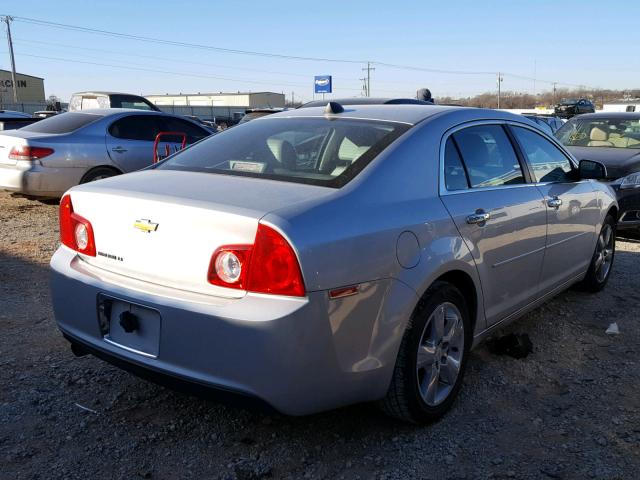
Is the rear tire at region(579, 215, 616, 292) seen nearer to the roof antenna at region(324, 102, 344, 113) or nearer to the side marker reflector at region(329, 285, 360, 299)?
the roof antenna at region(324, 102, 344, 113)

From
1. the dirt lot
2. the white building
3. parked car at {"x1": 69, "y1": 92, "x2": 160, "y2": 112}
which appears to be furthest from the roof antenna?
the white building

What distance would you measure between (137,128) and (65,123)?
0.98 meters

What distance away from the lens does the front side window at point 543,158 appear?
402cm

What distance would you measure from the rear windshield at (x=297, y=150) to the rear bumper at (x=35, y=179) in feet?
16.5

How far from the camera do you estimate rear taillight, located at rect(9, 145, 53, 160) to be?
7758 millimetres

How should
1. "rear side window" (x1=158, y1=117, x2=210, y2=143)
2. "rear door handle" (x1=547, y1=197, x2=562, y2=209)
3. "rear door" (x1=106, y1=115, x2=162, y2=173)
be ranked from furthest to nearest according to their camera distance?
1. "rear side window" (x1=158, y1=117, x2=210, y2=143)
2. "rear door" (x1=106, y1=115, x2=162, y2=173)
3. "rear door handle" (x1=547, y1=197, x2=562, y2=209)

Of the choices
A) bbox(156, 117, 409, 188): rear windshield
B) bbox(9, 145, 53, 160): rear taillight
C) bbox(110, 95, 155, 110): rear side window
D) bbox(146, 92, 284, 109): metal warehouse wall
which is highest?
bbox(146, 92, 284, 109): metal warehouse wall

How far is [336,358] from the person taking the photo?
7.99ft

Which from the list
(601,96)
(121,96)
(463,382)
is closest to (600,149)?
(463,382)

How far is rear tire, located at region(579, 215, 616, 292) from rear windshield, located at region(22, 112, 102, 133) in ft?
21.9

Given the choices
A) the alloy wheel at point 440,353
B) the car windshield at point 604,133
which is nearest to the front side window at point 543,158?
the alloy wheel at point 440,353

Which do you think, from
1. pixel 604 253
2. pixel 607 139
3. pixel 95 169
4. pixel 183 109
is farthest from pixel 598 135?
pixel 183 109

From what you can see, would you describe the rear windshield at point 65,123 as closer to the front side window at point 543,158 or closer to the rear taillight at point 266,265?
the front side window at point 543,158

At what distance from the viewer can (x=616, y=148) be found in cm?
841
